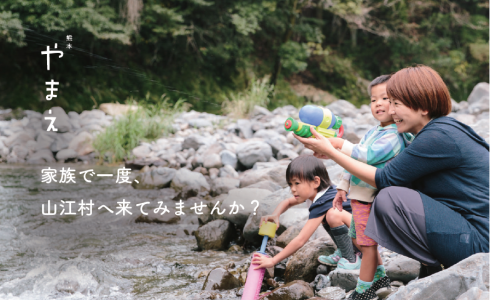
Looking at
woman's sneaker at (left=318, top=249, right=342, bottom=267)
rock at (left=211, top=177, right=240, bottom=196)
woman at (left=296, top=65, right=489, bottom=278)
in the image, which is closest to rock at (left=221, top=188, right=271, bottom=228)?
woman's sneaker at (left=318, top=249, right=342, bottom=267)

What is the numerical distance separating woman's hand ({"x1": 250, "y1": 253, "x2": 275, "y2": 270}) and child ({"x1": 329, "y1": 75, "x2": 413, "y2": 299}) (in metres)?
0.39

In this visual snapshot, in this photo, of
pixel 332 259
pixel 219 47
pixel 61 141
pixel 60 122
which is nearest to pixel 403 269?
pixel 332 259

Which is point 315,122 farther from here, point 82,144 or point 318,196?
point 82,144

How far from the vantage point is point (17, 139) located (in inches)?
275

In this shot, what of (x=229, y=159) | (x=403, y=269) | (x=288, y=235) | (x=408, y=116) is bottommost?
(x=229, y=159)

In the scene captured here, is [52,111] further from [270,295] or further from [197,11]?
[270,295]

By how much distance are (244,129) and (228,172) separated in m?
1.90

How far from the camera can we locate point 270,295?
202 cm

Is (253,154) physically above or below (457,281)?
below

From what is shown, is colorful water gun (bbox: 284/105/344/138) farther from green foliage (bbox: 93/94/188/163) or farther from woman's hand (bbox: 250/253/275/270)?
green foliage (bbox: 93/94/188/163)

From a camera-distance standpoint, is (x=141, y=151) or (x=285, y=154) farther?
(x=141, y=151)

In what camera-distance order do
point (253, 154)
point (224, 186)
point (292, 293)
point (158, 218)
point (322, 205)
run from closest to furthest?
1. point (292, 293)
2. point (322, 205)
3. point (158, 218)
4. point (224, 186)
5. point (253, 154)

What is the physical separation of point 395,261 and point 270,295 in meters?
0.66

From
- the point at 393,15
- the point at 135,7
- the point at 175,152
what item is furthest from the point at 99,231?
the point at 393,15
